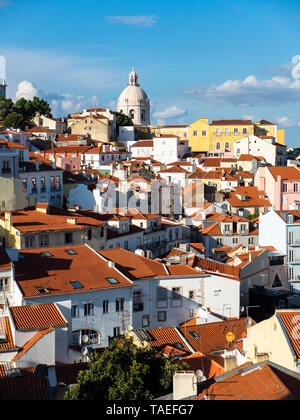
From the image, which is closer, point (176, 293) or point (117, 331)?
point (117, 331)

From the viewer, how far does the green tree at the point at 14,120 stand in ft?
248

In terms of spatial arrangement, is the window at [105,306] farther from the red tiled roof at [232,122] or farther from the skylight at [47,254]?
the red tiled roof at [232,122]

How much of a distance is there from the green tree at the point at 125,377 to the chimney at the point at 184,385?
1094mm

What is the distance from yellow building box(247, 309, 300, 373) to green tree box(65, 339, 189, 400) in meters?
→ 2.23

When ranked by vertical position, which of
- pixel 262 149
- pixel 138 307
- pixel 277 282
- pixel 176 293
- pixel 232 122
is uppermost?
pixel 232 122

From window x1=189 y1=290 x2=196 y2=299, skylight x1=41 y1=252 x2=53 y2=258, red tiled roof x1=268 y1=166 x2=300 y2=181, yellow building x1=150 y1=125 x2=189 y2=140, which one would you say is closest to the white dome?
yellow building x1=150 y1=125 x2=189 y2=140

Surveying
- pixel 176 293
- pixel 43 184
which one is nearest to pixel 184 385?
pixel 176 293

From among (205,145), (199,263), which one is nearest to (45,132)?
(205,145)

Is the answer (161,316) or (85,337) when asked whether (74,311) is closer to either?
(85,337)

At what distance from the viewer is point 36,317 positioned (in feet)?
66.4

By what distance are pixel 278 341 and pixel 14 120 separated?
64.9m

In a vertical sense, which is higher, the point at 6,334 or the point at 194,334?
the point at 6,334
